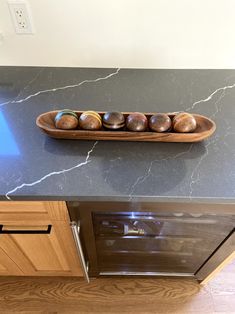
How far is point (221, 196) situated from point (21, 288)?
1234mm

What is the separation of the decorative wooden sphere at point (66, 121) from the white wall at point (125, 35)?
1.40ft

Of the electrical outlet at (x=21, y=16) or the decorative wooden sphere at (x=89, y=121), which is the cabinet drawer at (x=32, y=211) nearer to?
the decorative wooden sphere at (x=89, y=121)

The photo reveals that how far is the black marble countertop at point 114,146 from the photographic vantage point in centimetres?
65

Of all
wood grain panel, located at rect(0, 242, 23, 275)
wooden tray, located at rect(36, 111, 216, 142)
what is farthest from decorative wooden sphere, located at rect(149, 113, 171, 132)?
wood grain panel, located at rect(0, 242, 23, 275)

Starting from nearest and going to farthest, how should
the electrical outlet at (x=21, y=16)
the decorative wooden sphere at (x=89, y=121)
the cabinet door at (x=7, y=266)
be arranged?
the decorative wooden sphere at (x=89, y=121), the electrical outlet at (x=21, y=16), the cabinet door at (x=7, y=266)

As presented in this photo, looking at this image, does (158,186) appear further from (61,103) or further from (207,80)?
(207,80)

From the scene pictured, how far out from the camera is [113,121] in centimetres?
75

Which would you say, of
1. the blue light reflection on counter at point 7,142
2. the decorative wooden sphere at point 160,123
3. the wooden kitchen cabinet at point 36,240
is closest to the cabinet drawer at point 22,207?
the wooden kitchen cabinet at point 36,240

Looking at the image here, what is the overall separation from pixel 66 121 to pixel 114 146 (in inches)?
6.7

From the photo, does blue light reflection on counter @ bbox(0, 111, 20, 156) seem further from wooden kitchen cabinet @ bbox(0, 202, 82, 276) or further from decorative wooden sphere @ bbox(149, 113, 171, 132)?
decorative wooden sphere @ bbox(149, 113, 171, 132)

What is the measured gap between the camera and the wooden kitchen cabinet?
72cm

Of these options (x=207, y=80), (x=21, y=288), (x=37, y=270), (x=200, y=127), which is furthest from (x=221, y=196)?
(x=21, y=288)

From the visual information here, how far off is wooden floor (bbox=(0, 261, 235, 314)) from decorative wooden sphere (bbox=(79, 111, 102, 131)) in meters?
0.99

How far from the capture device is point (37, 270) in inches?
44.9
